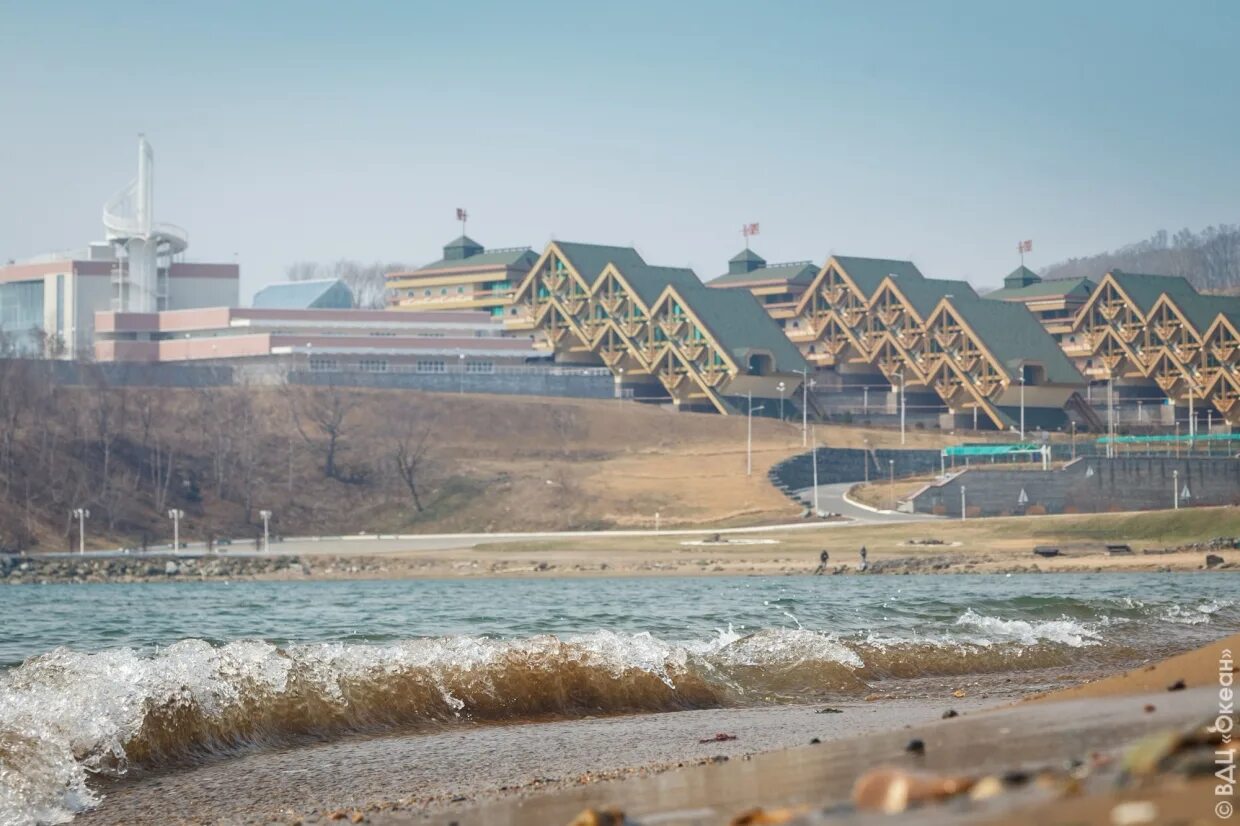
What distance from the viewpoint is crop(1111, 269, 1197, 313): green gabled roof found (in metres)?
122

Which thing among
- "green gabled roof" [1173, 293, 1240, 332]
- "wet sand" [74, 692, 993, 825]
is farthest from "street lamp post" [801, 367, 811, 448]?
"wet sand" [74, 692, 993, 825]

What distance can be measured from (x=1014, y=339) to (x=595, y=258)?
2964 centimetres

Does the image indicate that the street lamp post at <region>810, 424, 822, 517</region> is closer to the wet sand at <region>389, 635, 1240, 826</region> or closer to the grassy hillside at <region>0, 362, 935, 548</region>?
the grassy hillside at <region>0, 362, 935, 548</region>

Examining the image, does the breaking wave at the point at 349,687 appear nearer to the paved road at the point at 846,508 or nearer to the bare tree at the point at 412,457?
the paved road at the point at 846,508

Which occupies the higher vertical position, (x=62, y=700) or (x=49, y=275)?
(x=49, y=275)

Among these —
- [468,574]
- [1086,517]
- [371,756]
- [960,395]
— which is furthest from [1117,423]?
[371,756]

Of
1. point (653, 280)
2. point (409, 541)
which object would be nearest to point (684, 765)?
point (409, 541)

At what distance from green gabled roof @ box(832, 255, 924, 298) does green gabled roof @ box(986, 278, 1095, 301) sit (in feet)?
56.1

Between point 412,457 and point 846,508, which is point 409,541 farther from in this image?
point 846,508

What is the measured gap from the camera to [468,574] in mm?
60312

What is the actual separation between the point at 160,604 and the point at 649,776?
29821mm

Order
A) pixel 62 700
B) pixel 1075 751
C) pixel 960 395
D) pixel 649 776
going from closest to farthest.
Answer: pixel 1075 751 → pixel 649 776 → pixel 62 700 → pixel 960 395

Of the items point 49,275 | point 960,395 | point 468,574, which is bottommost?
point 468,574

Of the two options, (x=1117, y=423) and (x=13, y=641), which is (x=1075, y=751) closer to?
(x=13, y=641)
